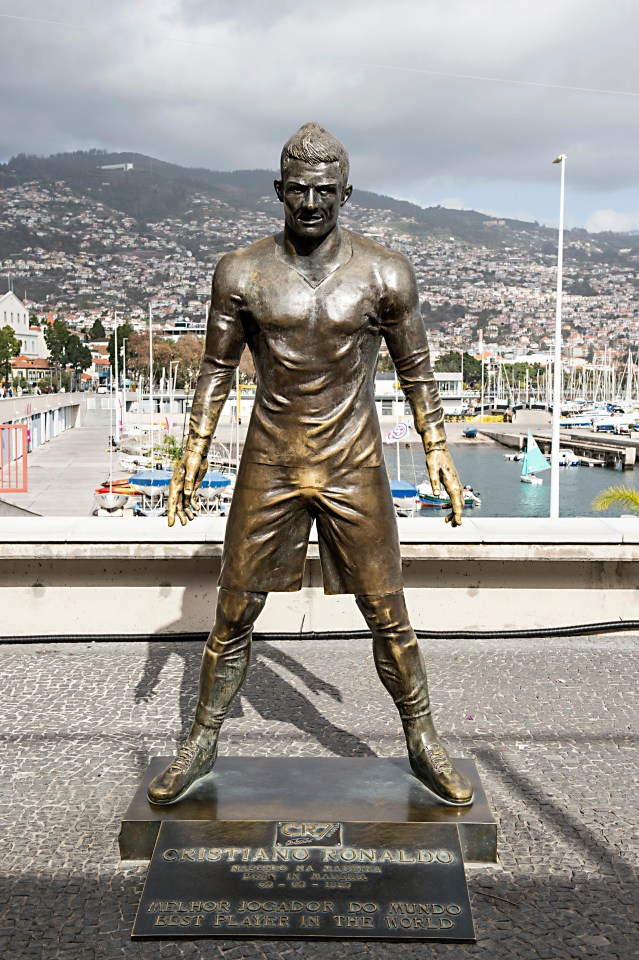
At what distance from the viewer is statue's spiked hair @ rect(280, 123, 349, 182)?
3.75 m

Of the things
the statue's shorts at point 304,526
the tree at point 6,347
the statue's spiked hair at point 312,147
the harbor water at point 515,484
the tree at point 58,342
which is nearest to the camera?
the statue's spiked hair at point 312,147

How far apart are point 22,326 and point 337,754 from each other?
391 ft

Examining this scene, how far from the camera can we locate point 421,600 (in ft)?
23.6

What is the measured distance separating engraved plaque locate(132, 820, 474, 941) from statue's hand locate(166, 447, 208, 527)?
135cm

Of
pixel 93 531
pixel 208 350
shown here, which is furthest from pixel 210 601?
pixel 208 350

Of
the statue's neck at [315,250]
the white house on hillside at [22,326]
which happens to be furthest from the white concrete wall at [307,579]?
the white house on hillside at [22,326]

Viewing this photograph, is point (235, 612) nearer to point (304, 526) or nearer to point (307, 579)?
point (304, 526)

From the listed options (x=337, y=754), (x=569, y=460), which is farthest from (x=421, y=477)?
(x=337, y=754)

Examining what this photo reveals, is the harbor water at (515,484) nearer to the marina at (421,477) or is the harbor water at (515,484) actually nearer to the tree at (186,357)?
the marina at (421,477)

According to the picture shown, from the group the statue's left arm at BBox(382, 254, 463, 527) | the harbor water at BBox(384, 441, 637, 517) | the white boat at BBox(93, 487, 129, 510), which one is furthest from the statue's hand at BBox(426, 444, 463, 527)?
the harbor water at BBox(384, 441, 637, 517)

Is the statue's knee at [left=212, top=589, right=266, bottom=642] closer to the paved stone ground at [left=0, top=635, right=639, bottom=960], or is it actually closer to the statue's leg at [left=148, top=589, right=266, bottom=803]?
the statue's leg at [left=148, top=589, right=266, bottom=803]

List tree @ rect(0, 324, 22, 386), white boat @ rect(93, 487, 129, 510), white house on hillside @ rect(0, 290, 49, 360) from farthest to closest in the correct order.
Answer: white house on hillside @ rect(0, 290, 49, 360), tree @ rect(0, 324, 22, 386), white boat @ rect(93, 487, 129, 510)

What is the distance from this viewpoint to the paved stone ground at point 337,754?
11.4 feet

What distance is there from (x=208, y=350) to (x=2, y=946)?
2.45m
